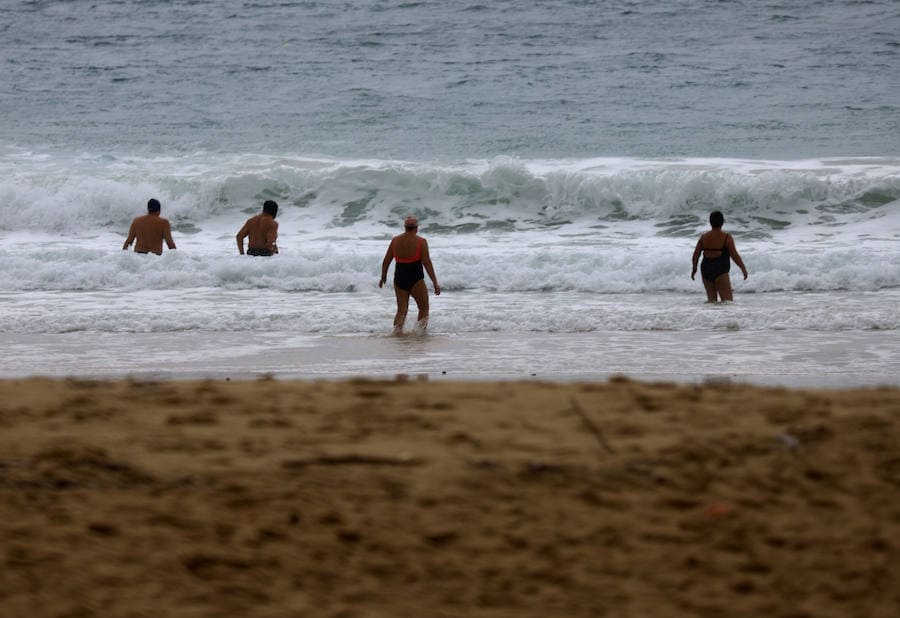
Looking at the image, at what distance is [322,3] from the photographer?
3622cm

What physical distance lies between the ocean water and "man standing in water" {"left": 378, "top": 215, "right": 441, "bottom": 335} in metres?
Answer: 0.27

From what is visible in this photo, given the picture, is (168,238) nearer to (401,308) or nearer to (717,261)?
(401,308)

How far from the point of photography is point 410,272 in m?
11.3

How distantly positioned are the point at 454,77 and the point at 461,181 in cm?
1018

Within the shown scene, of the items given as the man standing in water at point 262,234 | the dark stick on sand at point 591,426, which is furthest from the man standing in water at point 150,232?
the dark stick on sand at point 591,426

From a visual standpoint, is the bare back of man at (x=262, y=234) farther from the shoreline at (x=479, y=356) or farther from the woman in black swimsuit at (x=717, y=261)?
the woman in black swimsuit at (x=717, y=261)

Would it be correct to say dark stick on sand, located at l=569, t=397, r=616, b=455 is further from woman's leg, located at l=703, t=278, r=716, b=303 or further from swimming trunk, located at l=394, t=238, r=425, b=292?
woman's leg, located at l=703, t=278, r=716, b=303

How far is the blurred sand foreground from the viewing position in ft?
10.6

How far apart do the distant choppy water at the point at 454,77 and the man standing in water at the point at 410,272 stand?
12896 mm

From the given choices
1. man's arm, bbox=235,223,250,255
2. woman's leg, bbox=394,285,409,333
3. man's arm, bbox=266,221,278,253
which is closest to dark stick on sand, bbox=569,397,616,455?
woman's leg, bbox=394,285,409,333

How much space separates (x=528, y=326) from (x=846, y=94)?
20273mm

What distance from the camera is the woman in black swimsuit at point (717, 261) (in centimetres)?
1273

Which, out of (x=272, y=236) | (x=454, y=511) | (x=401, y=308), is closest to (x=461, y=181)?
(x=272, y=236)

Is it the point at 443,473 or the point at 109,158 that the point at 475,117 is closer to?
the point at 109,158
